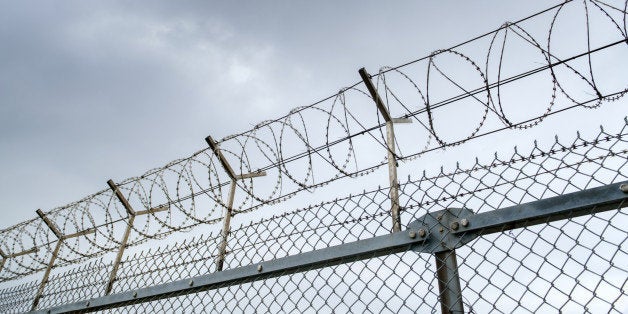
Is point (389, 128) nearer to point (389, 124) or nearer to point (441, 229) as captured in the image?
point (389, 124)

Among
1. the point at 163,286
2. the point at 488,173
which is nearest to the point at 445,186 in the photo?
the point at 488,173

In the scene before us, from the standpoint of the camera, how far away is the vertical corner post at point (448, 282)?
200 centimetres

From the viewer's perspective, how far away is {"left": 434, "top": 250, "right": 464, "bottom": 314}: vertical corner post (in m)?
2.00

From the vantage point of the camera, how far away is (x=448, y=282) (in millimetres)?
2045

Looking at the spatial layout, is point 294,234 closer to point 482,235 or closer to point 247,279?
point 247,279

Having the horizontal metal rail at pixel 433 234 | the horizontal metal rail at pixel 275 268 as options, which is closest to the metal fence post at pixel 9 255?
the horizontal metal rail at pixel 275 268

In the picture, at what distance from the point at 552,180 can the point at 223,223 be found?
3118mm

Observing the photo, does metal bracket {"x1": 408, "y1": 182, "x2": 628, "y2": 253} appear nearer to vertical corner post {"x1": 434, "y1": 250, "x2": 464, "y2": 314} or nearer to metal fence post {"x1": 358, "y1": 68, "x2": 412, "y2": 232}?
vertical corner post {"x1": 434, "y1": 250, "x2": 464, "y2": 314}

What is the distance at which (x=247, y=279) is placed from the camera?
269 centimetres

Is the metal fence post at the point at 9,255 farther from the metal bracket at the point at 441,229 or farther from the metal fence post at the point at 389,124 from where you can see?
the metal bracket at the point at 441,229

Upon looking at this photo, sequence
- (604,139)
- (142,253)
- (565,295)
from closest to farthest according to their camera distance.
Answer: (565,295)
(604,139)
(142,253)

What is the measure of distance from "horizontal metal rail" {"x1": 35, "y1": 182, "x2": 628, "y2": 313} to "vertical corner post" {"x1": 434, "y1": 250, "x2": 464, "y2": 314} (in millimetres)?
39

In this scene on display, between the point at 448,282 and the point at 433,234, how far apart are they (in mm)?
213

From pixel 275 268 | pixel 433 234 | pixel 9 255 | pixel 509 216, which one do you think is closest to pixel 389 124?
pixel 275 268
